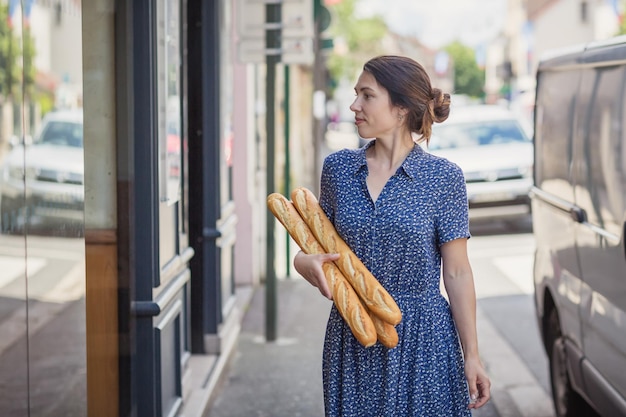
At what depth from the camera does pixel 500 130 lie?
Result: 59.7ft

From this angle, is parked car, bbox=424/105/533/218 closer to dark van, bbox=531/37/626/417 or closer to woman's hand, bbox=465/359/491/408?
dark van, bbox=531/37/626/417

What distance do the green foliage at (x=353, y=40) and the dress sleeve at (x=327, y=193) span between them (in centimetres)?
4902

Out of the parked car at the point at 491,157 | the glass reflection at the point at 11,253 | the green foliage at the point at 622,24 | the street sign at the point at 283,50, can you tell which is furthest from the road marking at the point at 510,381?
the green foliage at the point at 622,24

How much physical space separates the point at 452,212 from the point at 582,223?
2070 mm

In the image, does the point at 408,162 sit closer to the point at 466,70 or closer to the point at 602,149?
the point at 602,149

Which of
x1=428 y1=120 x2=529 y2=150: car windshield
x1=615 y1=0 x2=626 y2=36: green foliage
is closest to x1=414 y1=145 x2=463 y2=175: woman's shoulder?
x1=428 y1=120 x2=529 y2=150: car windshield

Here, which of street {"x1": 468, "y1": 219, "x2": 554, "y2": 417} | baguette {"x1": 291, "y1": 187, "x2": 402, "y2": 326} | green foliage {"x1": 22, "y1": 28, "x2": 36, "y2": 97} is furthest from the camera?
street {"x1": 468, "y1": 219, "x2": 554, "y2": 417}

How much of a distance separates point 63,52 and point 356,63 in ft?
184

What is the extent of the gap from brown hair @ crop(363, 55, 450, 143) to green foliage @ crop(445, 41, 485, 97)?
102m

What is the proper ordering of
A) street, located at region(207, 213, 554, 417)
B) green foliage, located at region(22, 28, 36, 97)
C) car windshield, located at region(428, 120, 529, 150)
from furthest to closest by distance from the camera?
car windshield, located at region(428, 120, 529, 150)
street, located at region(207, 213, 554, 417)
green foliage, located at region(22, 28, 36, 97)

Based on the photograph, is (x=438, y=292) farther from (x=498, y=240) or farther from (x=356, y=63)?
(x=356, y=63)

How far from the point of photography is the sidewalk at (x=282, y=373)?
689cm

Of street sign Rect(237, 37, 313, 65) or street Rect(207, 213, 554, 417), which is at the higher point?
street sign Rect(237, 37, 313, 65)

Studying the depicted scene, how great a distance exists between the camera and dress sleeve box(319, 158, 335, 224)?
352 cm
